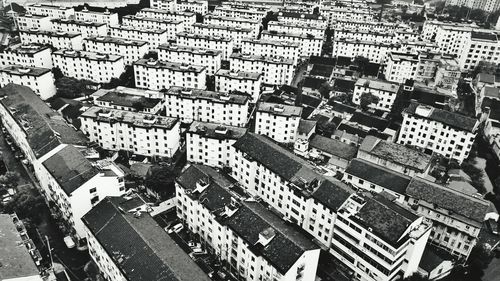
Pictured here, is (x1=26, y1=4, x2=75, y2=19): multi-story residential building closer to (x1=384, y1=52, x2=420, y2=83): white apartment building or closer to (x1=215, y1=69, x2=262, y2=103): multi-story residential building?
(x1=215, y1=69, x2=262, y2=103): multi-story residential building

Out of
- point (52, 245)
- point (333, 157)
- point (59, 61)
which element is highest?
point (59, 61)

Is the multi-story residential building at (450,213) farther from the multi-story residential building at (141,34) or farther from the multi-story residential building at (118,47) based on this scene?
the multi-story residential building at (141,34)

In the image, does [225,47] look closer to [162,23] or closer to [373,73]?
[162,23]

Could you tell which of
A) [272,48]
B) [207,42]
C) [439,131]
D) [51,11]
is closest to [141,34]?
[207,42]

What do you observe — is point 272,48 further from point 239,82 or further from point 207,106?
point 207,106

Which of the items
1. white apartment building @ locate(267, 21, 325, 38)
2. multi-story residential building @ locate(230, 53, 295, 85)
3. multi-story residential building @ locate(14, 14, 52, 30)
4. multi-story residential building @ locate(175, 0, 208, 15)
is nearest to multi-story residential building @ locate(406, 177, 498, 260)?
multi-story residential building @ locate(230, 53, 295, 85)

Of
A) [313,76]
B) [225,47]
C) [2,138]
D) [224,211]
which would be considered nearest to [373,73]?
[313,76]
